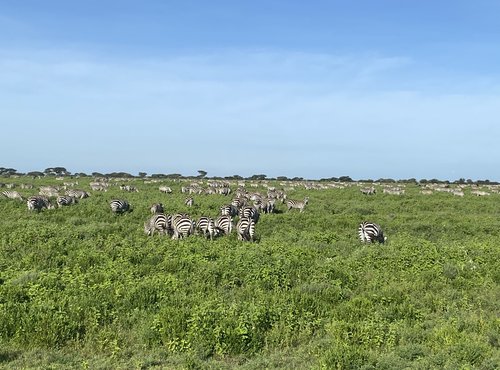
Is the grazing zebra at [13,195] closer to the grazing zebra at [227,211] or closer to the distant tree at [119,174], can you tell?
the grazing zebra at [227,211]

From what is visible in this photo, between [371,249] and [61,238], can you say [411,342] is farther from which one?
[61,238]

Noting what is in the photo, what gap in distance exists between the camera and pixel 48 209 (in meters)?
27.5

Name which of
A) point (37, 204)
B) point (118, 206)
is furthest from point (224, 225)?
point (37, 204)

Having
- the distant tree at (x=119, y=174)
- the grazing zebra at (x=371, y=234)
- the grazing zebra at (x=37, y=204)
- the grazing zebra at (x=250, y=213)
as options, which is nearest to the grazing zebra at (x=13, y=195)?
the grazing zebra at (x=37, y=204)

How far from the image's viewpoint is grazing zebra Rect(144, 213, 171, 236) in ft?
64.0

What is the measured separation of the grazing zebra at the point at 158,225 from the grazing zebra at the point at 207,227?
1.38 m

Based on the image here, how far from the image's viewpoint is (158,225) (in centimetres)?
1972

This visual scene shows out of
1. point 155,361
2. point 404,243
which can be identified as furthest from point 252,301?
point 404,243

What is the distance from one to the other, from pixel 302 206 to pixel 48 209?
53.0ft

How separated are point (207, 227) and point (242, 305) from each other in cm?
963

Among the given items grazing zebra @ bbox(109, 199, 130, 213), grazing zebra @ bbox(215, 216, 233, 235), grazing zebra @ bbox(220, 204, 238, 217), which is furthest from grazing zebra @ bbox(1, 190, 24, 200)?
grazing zebra @ bbox(215, 216, 233, 235)

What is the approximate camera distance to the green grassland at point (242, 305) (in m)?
7.72

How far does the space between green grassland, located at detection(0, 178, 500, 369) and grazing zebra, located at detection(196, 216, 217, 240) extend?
2017mm

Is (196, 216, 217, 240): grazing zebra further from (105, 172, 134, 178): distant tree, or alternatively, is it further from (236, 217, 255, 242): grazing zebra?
(105, 172, 134, 178): distant tree
